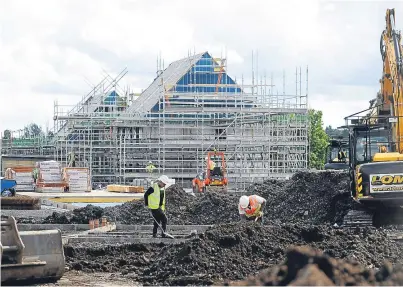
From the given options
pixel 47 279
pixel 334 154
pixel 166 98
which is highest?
pixel 166 98

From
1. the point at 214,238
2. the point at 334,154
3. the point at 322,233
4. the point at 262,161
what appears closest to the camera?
the point at 214,238

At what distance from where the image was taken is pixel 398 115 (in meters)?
21.1

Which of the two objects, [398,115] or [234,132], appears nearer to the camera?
[398,115]

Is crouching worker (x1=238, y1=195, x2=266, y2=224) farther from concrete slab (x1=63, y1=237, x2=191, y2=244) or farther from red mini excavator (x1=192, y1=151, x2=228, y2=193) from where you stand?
red mini excavator (x1=192, y1=151, x2=228, y2=193)

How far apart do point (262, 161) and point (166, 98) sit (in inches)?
297

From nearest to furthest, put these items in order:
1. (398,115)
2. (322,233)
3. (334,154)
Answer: (322,233)
(398,115)
(334,154)

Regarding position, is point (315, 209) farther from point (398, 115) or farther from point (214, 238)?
point (214, 238)

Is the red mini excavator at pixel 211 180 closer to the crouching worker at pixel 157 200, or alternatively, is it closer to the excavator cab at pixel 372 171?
the excavator cab at pixel 372 171

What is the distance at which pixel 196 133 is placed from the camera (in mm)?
51344

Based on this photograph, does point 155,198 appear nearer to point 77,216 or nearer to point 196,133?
point 77,216

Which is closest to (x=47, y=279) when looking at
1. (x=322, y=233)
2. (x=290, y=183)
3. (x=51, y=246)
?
(x=51, y=246)

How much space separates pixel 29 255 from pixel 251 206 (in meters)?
7.09

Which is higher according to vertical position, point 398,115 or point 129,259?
point 398,115

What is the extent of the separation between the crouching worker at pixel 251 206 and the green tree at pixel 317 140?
45.9m
